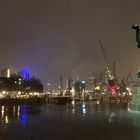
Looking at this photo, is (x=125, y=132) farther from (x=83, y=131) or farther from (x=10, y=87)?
(x=10, y=87)

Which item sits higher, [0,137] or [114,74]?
[114,74]

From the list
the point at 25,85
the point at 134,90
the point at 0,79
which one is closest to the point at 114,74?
the point at 25,85

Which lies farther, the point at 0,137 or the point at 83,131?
the point at 83,131

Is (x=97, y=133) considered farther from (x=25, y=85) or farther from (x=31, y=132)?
(x=25, y=85)

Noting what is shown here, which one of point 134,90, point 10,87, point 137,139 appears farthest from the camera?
point 10,87

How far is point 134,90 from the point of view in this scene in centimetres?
4844

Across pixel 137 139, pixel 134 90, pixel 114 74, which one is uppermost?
pixel 114 74

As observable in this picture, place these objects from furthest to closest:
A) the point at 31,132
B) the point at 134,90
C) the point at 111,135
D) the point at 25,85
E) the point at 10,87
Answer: the point at 25,85
the point at 10,87
the point at 134,90
the point at 31,132
the point at 111,135

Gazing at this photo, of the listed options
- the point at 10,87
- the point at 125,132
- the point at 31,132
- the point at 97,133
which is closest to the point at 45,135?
the point at 31,132

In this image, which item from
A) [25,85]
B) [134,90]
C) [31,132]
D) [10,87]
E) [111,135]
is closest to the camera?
[111,135]

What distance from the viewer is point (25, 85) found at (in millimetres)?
194000

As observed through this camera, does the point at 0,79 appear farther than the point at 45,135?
Yes

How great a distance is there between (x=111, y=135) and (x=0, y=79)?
15584cm

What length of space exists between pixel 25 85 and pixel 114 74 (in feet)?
153
